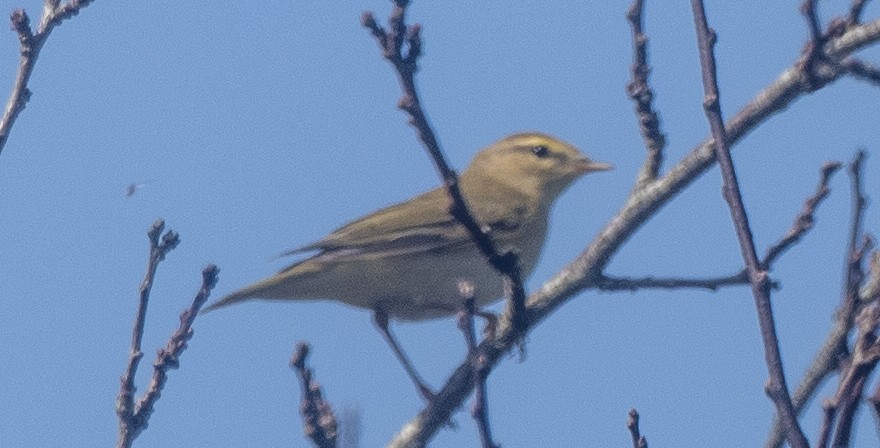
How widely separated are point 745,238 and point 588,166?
5.48 m

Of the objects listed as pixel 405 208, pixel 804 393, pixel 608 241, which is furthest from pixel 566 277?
pixel 405 208

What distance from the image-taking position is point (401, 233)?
7.20 metres

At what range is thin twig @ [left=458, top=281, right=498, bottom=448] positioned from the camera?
2850mm

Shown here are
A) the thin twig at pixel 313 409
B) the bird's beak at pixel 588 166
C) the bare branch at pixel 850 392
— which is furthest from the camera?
the bird's beak at pixel 588 166

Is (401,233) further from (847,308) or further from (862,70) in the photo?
(847,308)

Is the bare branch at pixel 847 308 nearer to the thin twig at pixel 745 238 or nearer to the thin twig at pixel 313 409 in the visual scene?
the thin twig at pixel 745 238

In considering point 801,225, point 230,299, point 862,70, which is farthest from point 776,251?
point 230,299

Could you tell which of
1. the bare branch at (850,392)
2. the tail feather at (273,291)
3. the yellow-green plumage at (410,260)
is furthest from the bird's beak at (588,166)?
the bare branch at (850,392)

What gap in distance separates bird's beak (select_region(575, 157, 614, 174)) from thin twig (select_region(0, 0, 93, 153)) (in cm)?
458

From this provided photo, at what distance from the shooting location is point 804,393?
4195mm

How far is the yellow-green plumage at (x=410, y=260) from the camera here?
689cm

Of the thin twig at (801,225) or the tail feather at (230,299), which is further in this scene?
the tail feather at (230,299)

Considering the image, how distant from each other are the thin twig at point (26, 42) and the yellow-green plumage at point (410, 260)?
235 cm

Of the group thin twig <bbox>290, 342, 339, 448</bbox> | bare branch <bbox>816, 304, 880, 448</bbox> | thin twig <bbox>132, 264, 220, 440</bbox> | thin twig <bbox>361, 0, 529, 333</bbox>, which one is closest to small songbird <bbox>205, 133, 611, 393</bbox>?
thin twig <bbox>132, 264, 220, 440</bbox>
